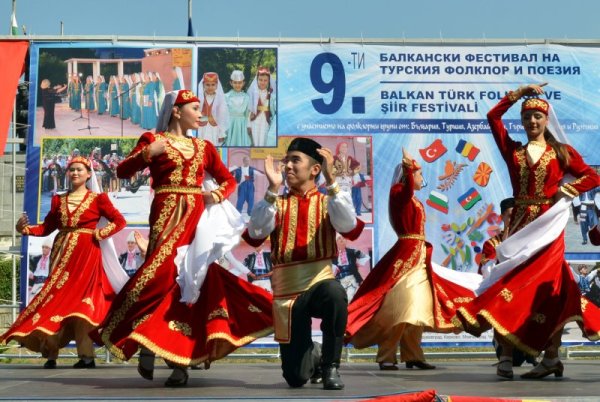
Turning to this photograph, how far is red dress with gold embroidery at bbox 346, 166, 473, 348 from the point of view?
319 inches

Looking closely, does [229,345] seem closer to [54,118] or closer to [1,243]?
[54,118]

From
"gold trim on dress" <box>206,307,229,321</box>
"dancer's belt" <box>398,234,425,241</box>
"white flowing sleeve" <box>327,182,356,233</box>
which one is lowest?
"gold trim on dress" <box>206,307,229,321</box>

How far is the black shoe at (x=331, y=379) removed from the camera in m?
5.51

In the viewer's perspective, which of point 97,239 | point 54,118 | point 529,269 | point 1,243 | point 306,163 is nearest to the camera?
point 306,163

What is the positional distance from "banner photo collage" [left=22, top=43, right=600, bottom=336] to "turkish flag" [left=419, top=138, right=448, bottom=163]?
10mm

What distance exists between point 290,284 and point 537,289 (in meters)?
1.59

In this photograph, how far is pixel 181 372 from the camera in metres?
6.00

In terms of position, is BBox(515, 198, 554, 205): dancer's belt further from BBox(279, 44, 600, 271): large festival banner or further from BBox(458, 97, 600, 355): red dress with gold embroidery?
BBox(279, 44, 600, 271): large festival banner

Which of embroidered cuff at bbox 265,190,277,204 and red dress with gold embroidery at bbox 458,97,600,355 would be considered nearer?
embroidered cuff at bbox 265,190,277,204

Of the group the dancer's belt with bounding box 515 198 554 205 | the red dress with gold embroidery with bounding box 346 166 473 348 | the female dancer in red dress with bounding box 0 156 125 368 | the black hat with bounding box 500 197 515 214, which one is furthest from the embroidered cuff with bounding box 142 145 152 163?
the black hat with bounding box 500 197 515 214

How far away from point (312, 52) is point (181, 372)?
528 cm

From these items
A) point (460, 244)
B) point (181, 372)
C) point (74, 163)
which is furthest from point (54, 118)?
point (181, 372)

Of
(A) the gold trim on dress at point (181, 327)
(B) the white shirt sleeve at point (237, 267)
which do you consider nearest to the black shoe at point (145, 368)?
(A) the gold trim on dress at point (181, 327)

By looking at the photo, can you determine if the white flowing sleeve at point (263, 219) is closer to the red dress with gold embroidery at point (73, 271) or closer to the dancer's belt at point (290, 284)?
the dancer's belt at point (290, 284)
